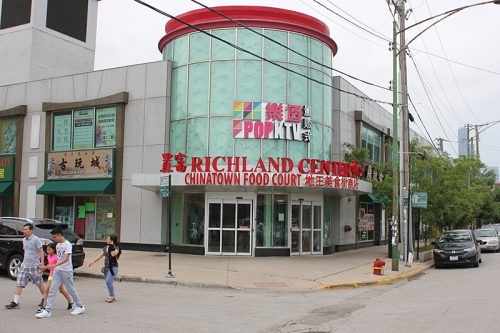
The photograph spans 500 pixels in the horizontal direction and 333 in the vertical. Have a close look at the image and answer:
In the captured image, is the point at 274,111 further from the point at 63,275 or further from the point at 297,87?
the point at 63,275

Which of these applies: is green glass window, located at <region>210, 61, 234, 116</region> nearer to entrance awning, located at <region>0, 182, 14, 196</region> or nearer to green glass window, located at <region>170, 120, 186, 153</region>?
green glass window, located at <region>170, 120, 186, 153</region>

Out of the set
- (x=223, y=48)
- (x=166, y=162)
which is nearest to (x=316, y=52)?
(x=223, y=48)

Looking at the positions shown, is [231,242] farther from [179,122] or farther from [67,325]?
[67,325]

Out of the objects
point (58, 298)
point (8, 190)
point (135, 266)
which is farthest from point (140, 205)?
point (58, 298)

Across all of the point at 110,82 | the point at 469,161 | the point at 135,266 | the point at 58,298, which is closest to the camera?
the point at 58,298

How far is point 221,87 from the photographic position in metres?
22.3

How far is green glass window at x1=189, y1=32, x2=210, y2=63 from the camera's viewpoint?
74.4ft

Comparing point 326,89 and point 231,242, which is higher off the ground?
point 326,89

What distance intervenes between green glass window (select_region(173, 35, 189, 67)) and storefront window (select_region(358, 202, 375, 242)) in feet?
42.9

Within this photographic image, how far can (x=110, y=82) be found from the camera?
24859 mm

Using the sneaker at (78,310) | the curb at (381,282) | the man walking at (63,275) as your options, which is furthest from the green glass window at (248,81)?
the sneaker at (78,310)

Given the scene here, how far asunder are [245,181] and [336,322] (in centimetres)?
1046

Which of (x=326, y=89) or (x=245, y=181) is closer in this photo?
(x=245, y=181)

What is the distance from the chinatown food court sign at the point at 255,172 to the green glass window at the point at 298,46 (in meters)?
4.64
